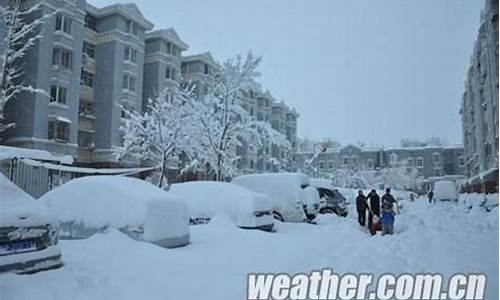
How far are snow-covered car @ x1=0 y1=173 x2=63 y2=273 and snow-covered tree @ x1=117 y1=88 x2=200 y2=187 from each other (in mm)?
15076

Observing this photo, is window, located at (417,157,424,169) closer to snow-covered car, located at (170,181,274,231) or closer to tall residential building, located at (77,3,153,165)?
tall residential building, located at (77,3,153,165)

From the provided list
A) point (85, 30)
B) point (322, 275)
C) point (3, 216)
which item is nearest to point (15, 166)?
point (3, 216)

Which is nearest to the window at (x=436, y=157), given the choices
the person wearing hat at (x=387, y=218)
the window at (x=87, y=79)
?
the window at (x=87, y=79)

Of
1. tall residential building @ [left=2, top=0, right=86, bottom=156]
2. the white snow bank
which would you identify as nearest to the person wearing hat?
the white snow bank

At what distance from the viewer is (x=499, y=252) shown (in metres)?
3.65

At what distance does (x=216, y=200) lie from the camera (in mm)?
8836

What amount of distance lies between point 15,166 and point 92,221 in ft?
27.3

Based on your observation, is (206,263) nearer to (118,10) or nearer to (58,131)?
(58,131)

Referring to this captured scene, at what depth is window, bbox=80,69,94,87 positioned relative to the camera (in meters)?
26.2

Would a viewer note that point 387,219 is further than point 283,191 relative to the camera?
No

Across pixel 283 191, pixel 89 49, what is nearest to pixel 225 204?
pixel 283 191

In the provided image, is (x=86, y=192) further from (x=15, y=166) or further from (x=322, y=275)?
(x=15, y=166)

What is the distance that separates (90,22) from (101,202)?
24248 mm

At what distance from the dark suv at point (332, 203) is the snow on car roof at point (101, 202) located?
12.4 metres
